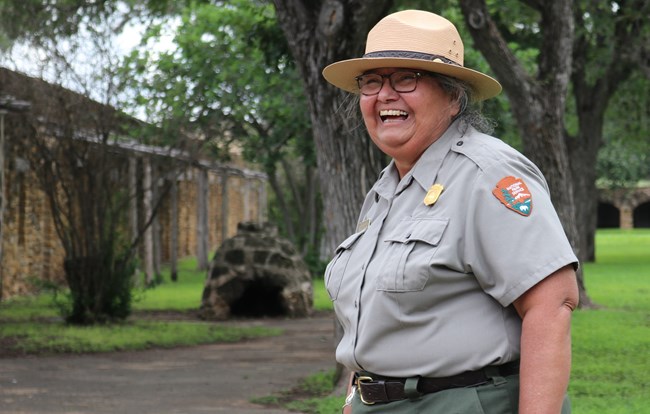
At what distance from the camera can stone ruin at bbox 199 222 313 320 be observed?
1513 centimetres

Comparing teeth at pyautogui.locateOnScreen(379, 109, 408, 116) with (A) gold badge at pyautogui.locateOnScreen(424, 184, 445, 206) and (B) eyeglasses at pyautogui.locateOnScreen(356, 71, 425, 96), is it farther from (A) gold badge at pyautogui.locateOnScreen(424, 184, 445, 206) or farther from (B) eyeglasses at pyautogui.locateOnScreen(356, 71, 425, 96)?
(A) gold badge at pyautogui.locateOnScreen(424, 184, 445, 206)

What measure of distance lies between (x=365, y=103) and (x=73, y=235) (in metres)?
11.1

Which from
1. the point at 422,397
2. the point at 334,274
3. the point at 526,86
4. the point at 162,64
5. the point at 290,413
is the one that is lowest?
the point at 290,413

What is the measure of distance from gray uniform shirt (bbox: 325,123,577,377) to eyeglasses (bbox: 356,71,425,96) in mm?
245

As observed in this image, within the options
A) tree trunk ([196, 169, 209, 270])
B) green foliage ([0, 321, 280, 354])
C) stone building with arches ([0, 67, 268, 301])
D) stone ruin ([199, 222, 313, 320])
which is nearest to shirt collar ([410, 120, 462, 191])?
green foliage ([0, 321, 280, 354])

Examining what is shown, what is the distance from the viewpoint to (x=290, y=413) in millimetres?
7965

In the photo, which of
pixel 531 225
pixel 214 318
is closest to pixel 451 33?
pixel 531 225

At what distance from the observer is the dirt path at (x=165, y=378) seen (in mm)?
8398

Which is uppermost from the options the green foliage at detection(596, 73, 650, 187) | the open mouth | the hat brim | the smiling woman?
the green foliage at detection(596, 73, 650, 187)

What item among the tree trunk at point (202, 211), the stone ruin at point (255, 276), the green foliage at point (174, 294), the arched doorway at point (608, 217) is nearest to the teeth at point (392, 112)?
the green foliage at point (174, 294)

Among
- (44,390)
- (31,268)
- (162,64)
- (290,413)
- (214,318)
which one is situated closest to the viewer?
(290,413)

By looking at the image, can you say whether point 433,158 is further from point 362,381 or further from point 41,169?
point 41,169

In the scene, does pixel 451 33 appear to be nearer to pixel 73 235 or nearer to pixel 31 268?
pixel 73 235

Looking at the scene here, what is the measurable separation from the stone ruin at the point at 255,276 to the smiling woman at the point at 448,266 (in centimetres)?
1211
